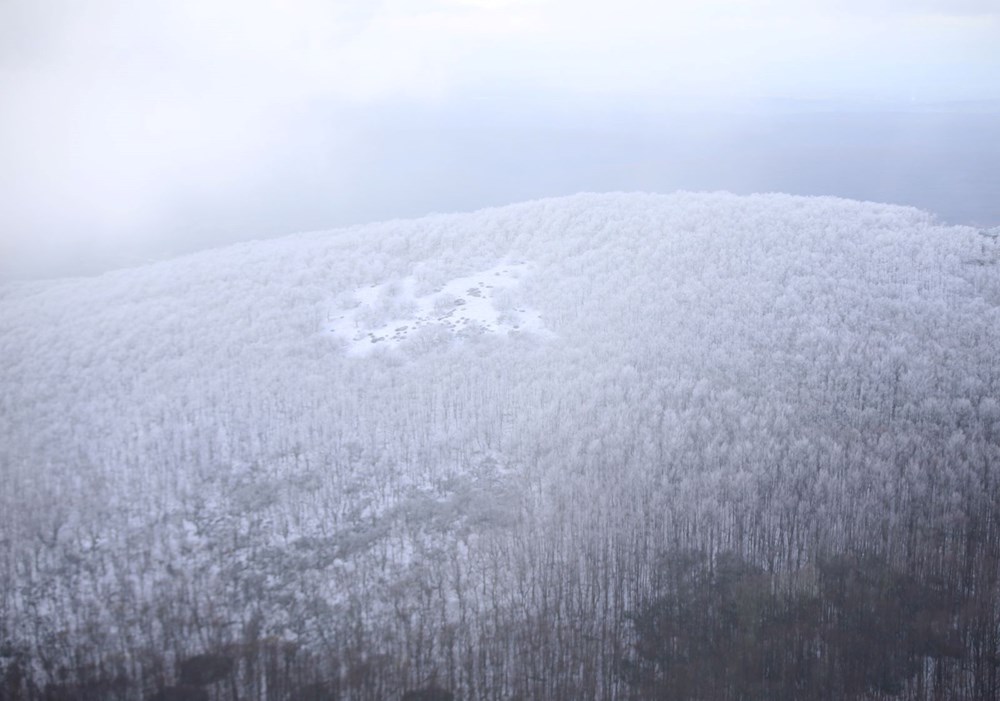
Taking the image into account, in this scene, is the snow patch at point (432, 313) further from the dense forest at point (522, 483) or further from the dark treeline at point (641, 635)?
the dark treeline at point (641, 635)

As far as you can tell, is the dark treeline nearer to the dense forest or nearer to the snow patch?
the dense forest

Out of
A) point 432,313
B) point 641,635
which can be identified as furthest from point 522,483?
point 432,313

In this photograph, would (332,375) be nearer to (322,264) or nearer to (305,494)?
(305,494)

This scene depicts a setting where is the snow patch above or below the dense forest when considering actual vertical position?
above

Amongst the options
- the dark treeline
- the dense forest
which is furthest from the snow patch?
the dark treeline

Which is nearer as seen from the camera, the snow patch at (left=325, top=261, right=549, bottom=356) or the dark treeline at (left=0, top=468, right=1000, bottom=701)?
the dark treeline at (left=0, top=468, right=1000, bottom=701)

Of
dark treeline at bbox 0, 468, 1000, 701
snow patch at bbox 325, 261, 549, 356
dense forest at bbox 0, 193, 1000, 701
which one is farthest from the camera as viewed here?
snow patch at bbox 325, 261, 549, 356

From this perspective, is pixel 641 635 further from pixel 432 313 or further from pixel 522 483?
pixel 432 313

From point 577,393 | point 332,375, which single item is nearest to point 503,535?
point 577,393
